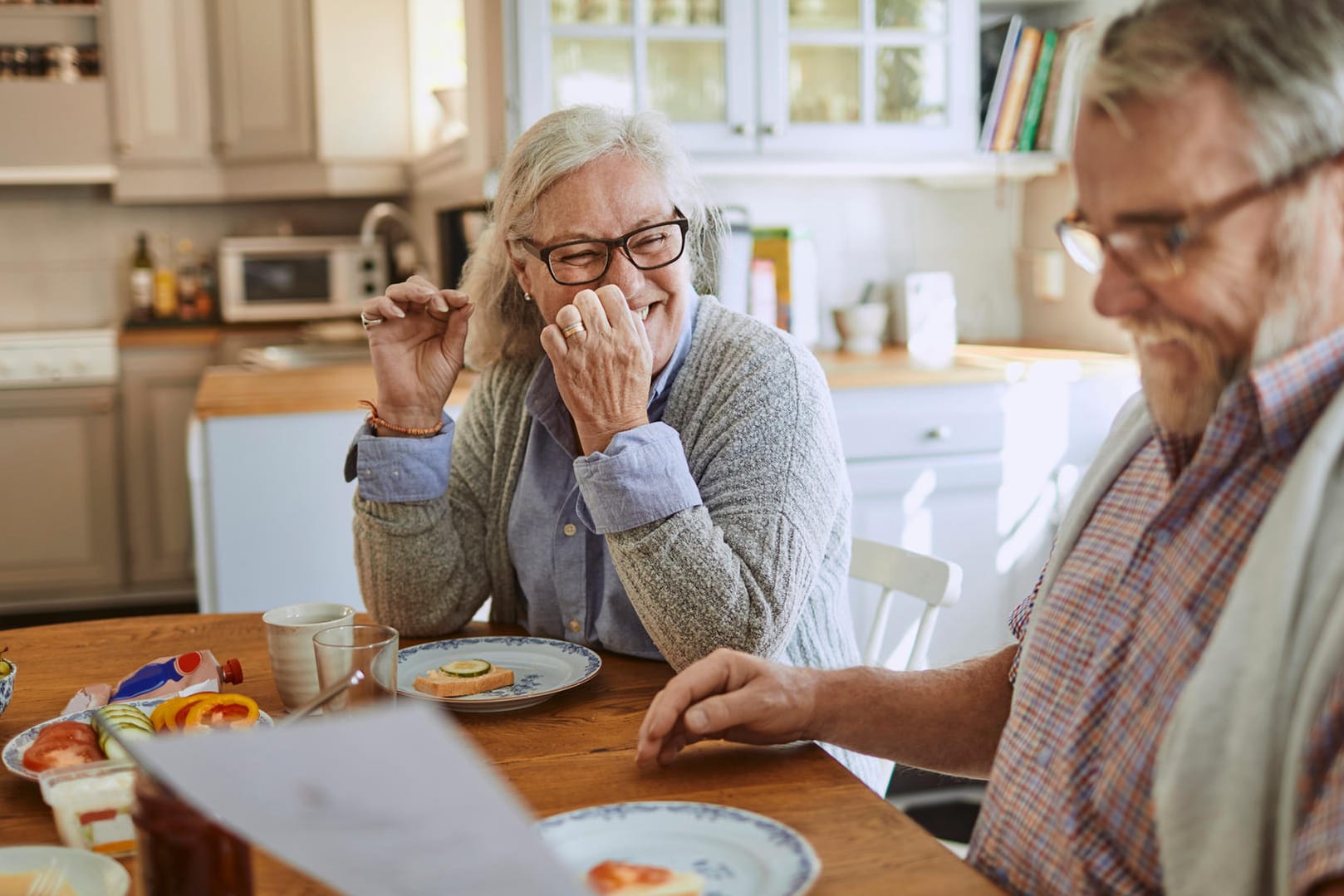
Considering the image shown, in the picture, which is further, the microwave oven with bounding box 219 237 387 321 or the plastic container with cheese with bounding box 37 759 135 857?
the microwave oven with bounding box 219 237 387 321

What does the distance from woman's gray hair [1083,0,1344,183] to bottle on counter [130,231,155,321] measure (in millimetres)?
4499

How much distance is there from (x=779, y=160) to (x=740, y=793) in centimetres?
240

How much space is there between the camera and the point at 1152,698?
2.55ft

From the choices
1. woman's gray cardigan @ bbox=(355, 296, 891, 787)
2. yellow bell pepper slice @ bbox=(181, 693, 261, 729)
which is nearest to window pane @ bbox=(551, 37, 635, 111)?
woman's gray cardigan @ bbox=(355, 296, 891, 787)

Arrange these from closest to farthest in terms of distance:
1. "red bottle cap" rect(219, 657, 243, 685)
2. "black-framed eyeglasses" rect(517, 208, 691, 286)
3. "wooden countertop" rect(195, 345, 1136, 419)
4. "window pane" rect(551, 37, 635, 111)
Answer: "red bottle cap" rect(219, 657, 243, 685) < "black-framed eyeglasses" rect(517, 208, 691, 286) < "wooden countertop" rect(195, 345, 1136, 419) < "window pane" rect(551, 37, 635, 111)

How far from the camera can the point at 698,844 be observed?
819 millimetres

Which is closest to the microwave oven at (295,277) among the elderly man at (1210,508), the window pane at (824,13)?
the window pane at (824,13)

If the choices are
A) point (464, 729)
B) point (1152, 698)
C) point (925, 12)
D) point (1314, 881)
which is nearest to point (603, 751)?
point (464, 729)

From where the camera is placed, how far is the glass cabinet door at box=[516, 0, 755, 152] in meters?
2.96

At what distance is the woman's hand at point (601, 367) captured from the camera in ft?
4.37

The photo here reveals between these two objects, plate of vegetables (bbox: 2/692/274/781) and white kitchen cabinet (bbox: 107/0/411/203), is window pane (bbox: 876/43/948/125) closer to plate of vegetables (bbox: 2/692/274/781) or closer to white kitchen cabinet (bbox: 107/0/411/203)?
white kitchen cabinet (bbox: 107/0/411/203)

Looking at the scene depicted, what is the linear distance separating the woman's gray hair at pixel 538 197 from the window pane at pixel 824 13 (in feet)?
5.41

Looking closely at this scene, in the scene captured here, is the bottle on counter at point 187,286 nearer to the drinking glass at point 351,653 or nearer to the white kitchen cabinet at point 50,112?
the white kitchen cabinet at point 50,112

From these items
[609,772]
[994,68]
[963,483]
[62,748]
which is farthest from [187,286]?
[609,772]
